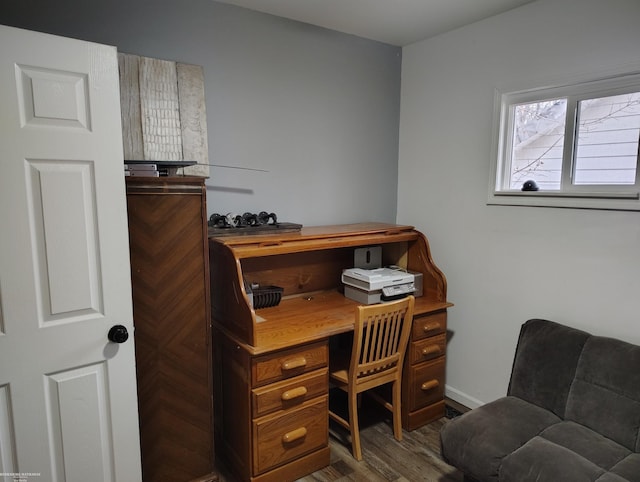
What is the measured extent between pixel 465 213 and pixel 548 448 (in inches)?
57.4

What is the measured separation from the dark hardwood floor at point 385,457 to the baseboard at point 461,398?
24cm

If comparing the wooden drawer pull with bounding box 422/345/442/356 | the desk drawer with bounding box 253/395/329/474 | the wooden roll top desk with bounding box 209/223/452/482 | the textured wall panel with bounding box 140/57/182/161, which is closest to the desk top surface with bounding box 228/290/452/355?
the wooden roll top desk with bounding box 209/223/452/482

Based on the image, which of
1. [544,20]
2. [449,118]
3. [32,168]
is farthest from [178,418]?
[544,20]

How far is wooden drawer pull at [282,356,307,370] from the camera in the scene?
1.96 meters

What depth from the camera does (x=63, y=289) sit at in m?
1.45

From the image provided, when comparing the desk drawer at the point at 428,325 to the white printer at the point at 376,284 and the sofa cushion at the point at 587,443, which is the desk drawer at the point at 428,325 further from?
the sofa cushion at the point at 587,443

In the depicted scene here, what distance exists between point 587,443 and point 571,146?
1476 millimetres

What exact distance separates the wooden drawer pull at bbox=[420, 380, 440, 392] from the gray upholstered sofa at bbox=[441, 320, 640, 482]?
51 centimetres

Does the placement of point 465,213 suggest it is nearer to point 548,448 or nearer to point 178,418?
point 548,448

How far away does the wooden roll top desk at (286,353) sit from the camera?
6.40ft

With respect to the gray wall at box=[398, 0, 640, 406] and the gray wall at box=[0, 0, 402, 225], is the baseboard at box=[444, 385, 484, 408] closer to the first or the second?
the gray wall at box=[398, 0, 640, 406]

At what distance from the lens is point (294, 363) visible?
1.98 meters

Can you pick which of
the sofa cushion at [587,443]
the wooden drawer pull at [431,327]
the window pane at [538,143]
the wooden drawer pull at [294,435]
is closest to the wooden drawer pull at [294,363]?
the wooden drawer pull at [294,435]

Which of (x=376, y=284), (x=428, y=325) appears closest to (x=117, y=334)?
(x=376, y=284)
